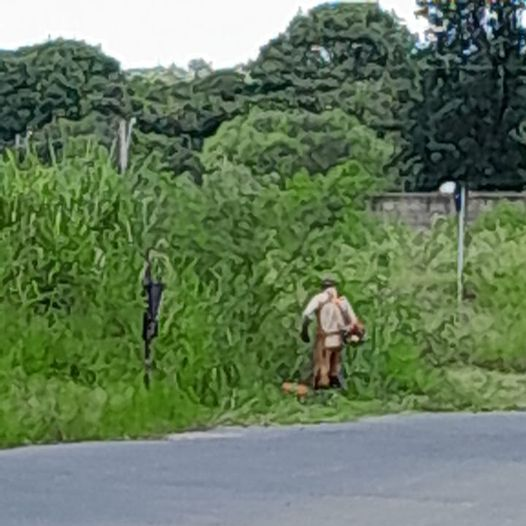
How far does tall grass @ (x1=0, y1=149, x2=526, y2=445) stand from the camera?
15.5m

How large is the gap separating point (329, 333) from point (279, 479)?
20.6ft

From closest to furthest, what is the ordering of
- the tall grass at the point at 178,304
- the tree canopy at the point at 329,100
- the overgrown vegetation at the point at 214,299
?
the tall grass at the point at 178,304
the overgrown vegetation at the point at 214,299
the tree canopy at the point at 329,100

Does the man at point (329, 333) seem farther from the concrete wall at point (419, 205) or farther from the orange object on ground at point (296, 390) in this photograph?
the concrete wall at point (419, 205)

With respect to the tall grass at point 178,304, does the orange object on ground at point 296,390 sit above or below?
below

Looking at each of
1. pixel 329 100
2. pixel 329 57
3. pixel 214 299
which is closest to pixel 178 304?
pixel 214 299

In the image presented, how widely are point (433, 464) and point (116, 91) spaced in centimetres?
5972

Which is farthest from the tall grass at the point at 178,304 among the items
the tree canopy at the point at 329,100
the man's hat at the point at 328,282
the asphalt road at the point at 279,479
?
the tree canopy at the point at 329,100

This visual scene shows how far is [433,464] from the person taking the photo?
1255 centimetres

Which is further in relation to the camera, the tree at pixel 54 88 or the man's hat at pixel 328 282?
the tree at pixel 54 88

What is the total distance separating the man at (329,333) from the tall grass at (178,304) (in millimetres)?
278

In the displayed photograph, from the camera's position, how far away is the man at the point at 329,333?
17688mm

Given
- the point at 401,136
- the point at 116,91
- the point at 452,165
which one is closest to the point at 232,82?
the point at 116,91

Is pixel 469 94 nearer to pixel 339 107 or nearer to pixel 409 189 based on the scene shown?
pixel 409 189

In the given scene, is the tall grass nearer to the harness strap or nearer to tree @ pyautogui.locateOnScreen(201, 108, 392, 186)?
the harness strap
